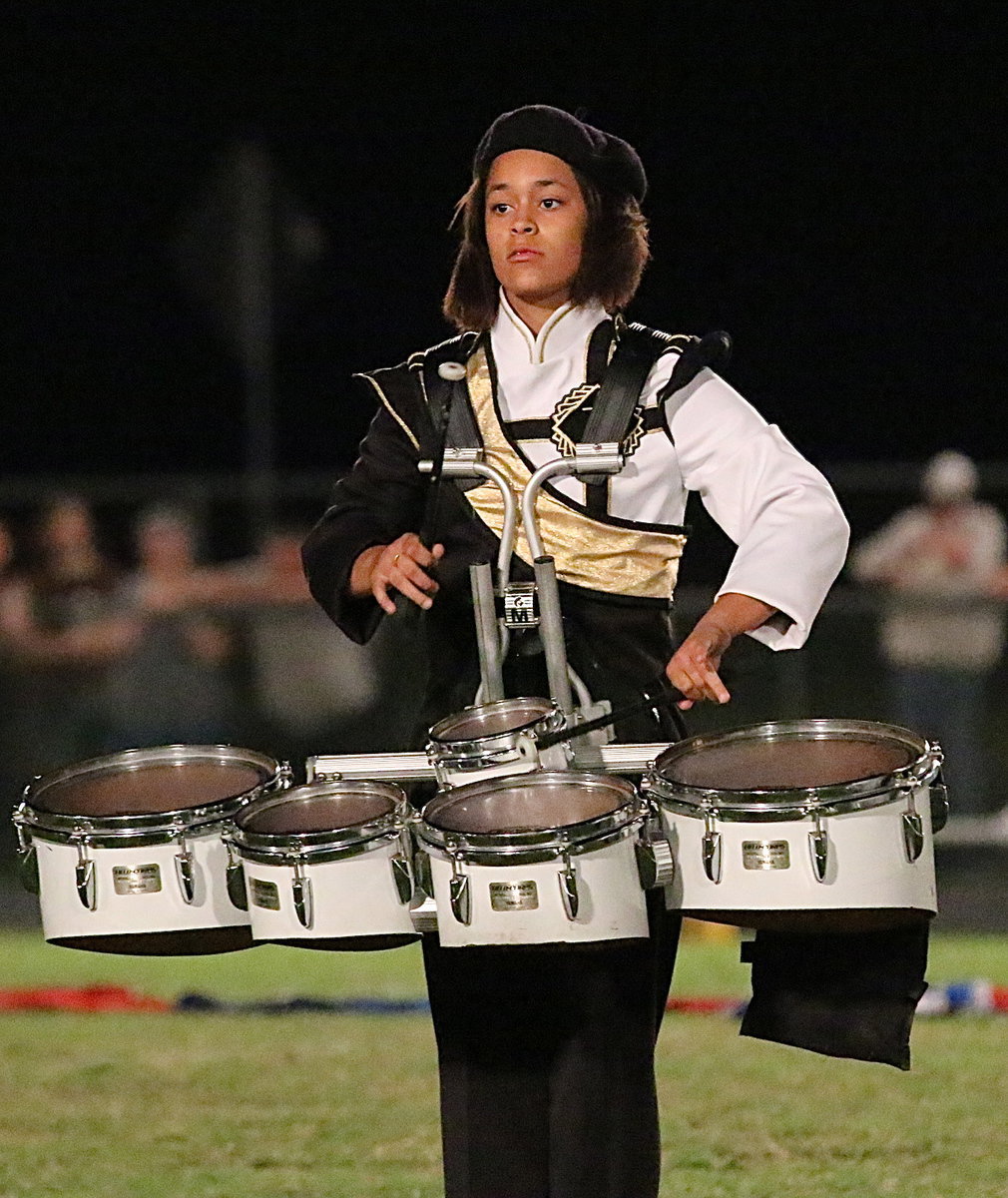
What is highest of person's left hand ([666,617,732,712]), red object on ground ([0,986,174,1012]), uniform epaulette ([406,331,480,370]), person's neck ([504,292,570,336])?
person's neck ([504,292,570,336])

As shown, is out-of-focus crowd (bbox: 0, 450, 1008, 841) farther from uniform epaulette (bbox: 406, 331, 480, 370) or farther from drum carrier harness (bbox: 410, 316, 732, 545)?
drum carrier harness (bbox: 410, 316, 732, 545)

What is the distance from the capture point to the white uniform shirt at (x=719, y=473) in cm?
434

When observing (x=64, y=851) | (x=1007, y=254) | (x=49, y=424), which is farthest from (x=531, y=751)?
(x=49, y=424)

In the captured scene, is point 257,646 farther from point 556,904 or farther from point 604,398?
point 556,904

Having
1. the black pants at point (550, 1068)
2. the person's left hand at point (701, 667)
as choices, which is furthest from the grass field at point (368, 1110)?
the person's left hand at point (701, 667)

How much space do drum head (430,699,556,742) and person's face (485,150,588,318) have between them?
2.54ft

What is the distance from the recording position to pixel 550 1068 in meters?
4.34

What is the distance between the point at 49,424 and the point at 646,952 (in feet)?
62.0

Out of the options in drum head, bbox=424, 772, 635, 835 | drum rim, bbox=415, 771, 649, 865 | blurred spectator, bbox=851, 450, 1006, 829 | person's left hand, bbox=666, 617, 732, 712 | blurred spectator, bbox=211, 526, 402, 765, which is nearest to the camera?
drum rim, bbox=415, 771, 649, 865

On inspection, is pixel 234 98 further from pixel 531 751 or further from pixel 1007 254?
pixel 531 751

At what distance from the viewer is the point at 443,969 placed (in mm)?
4363

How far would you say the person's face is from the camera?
4.50 meters

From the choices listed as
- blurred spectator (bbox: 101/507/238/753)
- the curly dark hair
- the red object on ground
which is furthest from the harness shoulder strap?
blurred spectator (bbox: 101/507/238/753)

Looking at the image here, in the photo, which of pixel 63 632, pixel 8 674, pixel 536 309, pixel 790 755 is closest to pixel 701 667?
pixel 790 755
